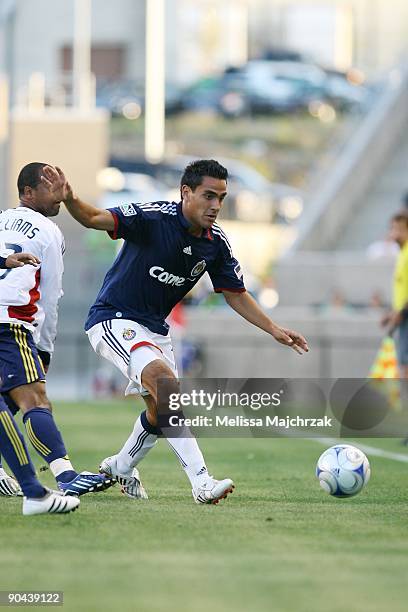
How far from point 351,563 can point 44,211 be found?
3215mm

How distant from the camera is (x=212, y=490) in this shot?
8930mm

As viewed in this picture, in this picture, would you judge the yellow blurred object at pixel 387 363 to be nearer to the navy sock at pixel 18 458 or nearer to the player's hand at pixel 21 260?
the player's hand at pixel 21 260

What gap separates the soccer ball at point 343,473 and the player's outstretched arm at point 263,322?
0.76m

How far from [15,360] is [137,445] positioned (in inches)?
42.7

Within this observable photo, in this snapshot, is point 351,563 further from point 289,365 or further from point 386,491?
point 289,365

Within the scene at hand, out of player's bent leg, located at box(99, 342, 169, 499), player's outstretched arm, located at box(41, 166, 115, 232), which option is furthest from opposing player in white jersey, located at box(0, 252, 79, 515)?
player's bent leg, located at box(99, 342, 169, 499)

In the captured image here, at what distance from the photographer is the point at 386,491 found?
1009cm

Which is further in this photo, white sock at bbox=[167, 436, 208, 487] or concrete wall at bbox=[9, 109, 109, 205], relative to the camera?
concrete wall at bbox=[9, 109, 109, 205]

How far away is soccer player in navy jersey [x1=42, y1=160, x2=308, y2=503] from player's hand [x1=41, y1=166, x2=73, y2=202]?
0.35 meters

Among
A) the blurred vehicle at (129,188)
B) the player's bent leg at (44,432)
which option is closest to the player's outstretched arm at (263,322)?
the player's bent leg at (44,432)

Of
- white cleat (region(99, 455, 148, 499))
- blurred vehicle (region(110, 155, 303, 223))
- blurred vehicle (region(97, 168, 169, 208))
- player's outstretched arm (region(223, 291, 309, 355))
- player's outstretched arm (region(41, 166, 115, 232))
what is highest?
player's outstretched arm (region(41, 166, 115, 232))

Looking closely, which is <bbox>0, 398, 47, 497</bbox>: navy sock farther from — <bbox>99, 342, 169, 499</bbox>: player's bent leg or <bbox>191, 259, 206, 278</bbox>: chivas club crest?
<bbox>191, 259, 206, 278</bbox>: chivas club crest

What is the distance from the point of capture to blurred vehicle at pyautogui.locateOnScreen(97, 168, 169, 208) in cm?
3850

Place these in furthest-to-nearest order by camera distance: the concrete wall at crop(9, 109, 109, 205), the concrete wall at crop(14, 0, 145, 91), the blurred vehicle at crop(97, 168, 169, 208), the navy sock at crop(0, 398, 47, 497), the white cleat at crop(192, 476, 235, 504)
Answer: the concrete wall at crop(14, 0, 145, 91) → the blurred vehicle at crop(97, 168, 169, 208) → the concrete wall at crop(9, 109, 109, 205) → the white cleat at crop(192, 476, 235, 504) → the navy sock at crop(0, 398, 47, 497)
